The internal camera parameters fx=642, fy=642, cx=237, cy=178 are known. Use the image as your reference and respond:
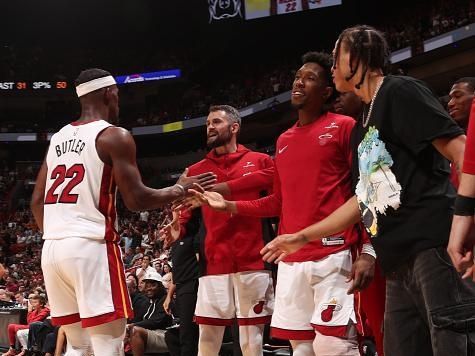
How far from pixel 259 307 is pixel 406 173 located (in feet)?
8.33

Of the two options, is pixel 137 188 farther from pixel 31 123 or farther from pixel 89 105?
pixel 31 123

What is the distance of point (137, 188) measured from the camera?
3.79 meters

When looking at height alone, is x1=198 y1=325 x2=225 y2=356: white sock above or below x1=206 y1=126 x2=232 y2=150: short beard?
below

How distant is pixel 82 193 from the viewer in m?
3.81

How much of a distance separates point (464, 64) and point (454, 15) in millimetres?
1462

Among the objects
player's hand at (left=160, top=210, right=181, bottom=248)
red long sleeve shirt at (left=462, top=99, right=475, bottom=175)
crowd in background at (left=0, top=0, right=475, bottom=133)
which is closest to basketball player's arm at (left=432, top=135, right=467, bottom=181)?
red long sleeve shirt at (left=462, top=99, right=475, bottom=175)

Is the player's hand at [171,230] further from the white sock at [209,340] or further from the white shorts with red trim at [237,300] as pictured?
the white sock at [209,340]

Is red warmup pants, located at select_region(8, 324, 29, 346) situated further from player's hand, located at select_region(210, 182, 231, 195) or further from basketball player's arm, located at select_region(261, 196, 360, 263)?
basketball player's arm, located at select_region(261, 196, 360, 263)

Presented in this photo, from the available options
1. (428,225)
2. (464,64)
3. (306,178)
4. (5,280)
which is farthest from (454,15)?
(428,225)

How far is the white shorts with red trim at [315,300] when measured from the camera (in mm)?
3576

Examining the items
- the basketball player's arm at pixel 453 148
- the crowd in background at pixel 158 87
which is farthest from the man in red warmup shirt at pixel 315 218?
the crowd in background at pixel 158 87

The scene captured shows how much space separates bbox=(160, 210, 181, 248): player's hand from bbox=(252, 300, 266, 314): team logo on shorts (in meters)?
0.90

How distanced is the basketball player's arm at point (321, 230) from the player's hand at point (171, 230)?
2.06 metres

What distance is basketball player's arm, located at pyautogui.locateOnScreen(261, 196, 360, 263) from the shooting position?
2.83 meters
